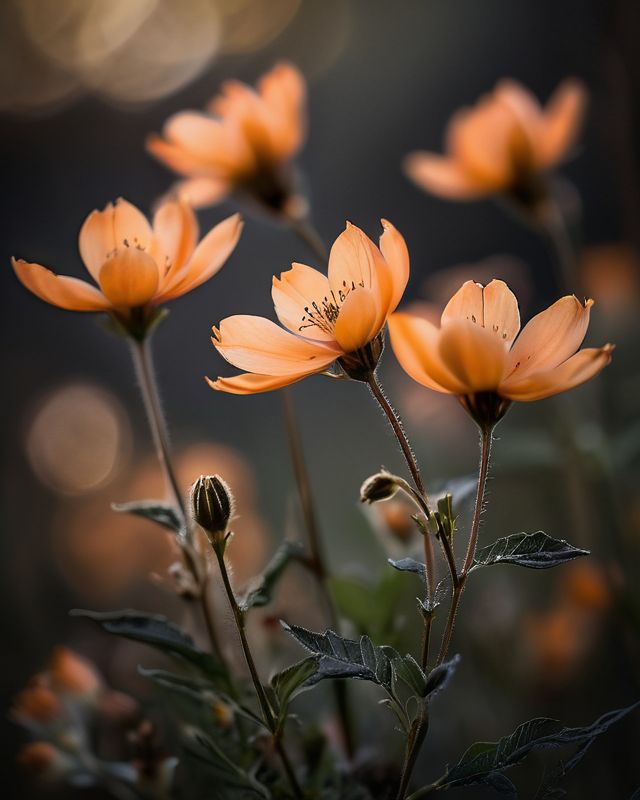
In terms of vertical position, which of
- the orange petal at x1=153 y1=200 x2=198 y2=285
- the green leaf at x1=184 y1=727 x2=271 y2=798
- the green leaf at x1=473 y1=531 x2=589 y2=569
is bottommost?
the green leaf at x1=184 y1=727 x2=271 y2=798

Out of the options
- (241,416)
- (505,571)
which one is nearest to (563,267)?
(505,571)

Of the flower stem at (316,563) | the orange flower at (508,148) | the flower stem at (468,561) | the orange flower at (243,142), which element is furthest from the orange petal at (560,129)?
the flower stem at (468,561)

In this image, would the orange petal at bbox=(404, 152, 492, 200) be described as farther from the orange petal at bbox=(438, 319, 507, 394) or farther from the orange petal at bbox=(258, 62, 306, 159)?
the orange petal at bbox=(438, 319, 507, 394)

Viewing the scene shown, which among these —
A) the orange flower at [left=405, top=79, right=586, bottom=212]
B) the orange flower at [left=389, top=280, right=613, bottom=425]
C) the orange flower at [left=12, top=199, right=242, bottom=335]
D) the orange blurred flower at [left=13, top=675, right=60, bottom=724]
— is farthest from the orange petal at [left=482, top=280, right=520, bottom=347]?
the orange flower at [left=405, top=79, right=586, bottom=212]

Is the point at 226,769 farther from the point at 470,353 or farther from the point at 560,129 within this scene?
the point at 560,129

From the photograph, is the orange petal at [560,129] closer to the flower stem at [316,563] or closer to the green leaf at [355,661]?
the flower stem at [316,563]

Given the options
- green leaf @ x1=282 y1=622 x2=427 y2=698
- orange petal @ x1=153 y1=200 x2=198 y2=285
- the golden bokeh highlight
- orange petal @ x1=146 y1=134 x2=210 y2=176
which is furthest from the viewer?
the golden bokeh highlight

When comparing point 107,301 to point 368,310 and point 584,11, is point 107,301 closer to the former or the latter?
point 368,310
